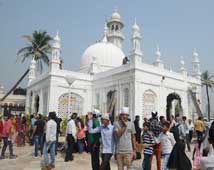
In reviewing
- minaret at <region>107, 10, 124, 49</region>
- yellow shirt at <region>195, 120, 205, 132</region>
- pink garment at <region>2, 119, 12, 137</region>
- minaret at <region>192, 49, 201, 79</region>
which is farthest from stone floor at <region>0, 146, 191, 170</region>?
minaret at <region>107, 10, 124, 49</region>

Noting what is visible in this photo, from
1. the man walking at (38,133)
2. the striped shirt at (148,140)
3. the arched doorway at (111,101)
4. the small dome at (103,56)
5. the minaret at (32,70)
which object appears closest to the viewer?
the striped shirt at (148,140)

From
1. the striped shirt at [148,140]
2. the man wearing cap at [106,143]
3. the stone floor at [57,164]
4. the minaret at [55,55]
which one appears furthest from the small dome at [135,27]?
the man wearing cap at [106,143]

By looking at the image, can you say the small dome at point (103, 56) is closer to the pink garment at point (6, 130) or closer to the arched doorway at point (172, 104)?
the arched doorway at point (172, 104)

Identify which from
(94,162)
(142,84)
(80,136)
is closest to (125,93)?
(142,84)

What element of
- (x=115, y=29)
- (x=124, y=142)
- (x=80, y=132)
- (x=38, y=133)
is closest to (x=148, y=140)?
(x=124, y=142)

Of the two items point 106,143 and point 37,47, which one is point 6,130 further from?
point 37,47

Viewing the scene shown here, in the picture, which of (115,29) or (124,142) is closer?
(124,142)

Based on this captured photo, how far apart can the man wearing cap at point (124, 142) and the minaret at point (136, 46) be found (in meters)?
16.4

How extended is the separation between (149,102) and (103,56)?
43.9 ft

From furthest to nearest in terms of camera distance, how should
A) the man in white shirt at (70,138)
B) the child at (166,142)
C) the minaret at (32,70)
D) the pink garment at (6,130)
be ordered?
1. the minaret at (32,70)
2. the pink garment at (6,130)
3. the man in white shirt at (70,138)
4. the child at (166,142)

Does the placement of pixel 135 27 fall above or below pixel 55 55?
above

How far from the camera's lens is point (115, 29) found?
44.0 meters

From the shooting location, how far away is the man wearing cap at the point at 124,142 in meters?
5.34

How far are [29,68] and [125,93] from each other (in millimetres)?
15779
